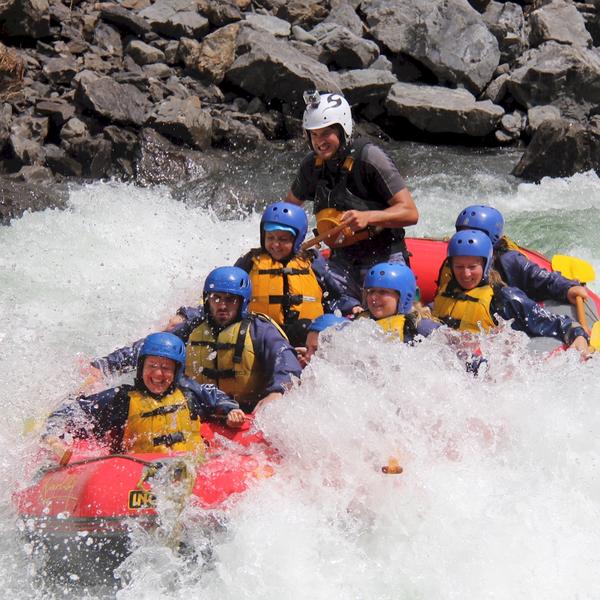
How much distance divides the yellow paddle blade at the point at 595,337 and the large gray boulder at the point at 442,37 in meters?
8.64

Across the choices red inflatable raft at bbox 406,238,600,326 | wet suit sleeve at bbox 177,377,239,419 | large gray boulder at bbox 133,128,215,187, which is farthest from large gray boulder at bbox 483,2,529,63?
wet suit sleeve at bbox 177,377,239,419

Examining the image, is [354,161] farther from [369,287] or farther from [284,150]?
[284,150]

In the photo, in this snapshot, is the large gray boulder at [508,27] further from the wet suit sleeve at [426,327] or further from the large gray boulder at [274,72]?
the wet suit sleeve at [426,327]

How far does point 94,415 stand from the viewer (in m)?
4.66

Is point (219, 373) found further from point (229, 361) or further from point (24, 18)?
point (24, 18)

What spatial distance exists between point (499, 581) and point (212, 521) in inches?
49.8

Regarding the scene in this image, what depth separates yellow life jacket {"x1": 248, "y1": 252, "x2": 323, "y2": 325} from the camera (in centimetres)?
540

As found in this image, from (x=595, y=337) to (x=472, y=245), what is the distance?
91 cm

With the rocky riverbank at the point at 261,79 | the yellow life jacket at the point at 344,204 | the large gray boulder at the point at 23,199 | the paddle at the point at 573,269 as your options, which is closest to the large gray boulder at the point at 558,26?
the rocky riverbank at the point at 261,79

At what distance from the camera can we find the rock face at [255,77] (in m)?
11.3

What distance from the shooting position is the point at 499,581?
4059 mm

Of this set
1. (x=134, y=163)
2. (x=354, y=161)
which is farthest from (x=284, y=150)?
(x=354, y=161)

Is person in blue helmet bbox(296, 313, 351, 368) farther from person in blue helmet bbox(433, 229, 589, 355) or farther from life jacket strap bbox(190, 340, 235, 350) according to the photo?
person in blue helmet bbox(433, 229, 589, 355)

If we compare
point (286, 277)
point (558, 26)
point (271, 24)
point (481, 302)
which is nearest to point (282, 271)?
point (286, 277)
